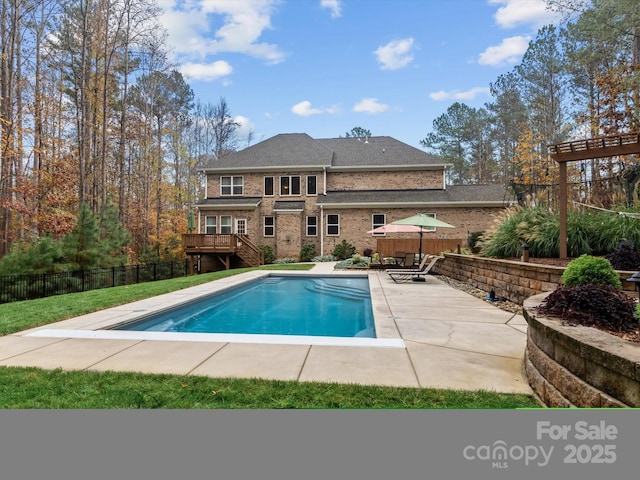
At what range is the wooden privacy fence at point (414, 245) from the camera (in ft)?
55.9

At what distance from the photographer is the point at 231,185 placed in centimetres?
2372

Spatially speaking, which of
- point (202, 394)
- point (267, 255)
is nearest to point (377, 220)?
point (267, 255)

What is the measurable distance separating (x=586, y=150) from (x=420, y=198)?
14.5m

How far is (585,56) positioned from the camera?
718 inches

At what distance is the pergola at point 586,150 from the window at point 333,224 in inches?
596

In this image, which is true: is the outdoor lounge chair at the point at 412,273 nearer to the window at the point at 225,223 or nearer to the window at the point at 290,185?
the window at the point at 290,185

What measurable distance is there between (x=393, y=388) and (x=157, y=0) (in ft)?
66.9

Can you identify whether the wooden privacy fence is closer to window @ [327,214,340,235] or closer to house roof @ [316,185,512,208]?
house roof @ [316,185,512,208]

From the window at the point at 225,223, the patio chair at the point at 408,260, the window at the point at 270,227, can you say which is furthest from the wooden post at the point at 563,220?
the window at the point at 225,223

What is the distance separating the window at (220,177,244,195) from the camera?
77.6 ft

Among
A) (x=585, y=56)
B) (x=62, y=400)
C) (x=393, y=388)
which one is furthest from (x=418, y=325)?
(x=585, y=56)

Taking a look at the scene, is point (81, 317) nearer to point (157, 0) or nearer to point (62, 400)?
point (62, 400)

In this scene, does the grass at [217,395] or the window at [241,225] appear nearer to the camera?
the grass at [217,395]

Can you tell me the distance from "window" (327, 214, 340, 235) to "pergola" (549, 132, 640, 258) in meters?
15.1
